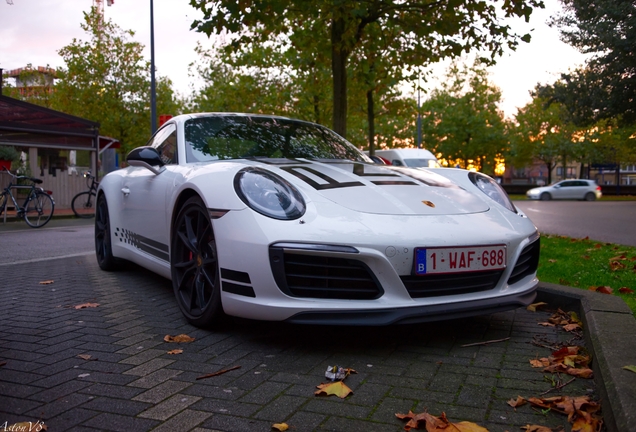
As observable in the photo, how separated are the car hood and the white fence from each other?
576 inches

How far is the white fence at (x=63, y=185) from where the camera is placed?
1676cm

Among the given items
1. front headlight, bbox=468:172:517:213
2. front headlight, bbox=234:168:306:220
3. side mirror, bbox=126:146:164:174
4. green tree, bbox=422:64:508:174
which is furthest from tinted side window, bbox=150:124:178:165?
green tree, bbox=422:64:508:174

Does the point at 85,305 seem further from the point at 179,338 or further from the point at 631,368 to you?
the point at 631,368

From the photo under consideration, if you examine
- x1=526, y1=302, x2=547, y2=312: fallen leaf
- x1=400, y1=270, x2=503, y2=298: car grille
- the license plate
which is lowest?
x1=526, y1=302, x2=547, y2=312: fallen leaf

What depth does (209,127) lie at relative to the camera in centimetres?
443

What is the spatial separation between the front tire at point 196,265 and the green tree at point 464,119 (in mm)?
42693

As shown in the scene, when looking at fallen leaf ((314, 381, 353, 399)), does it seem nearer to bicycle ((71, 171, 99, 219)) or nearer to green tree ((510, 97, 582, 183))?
bicycle ((71, 171, 99, 219))

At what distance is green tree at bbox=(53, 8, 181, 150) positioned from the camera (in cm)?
3350

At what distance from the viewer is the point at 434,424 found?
6.92ft

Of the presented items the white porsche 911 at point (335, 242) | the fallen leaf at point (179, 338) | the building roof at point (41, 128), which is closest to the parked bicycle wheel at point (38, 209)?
the building roof at point (41, 128)

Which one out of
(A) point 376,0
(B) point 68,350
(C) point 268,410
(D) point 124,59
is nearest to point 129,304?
(B) point 68,350

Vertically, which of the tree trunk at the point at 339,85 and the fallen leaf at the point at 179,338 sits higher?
the tree trunk at the point at 339,85

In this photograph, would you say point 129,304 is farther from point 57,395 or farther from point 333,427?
point 333,427

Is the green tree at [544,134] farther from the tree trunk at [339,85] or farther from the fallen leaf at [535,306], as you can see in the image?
the fallen leaf at [535,306]
